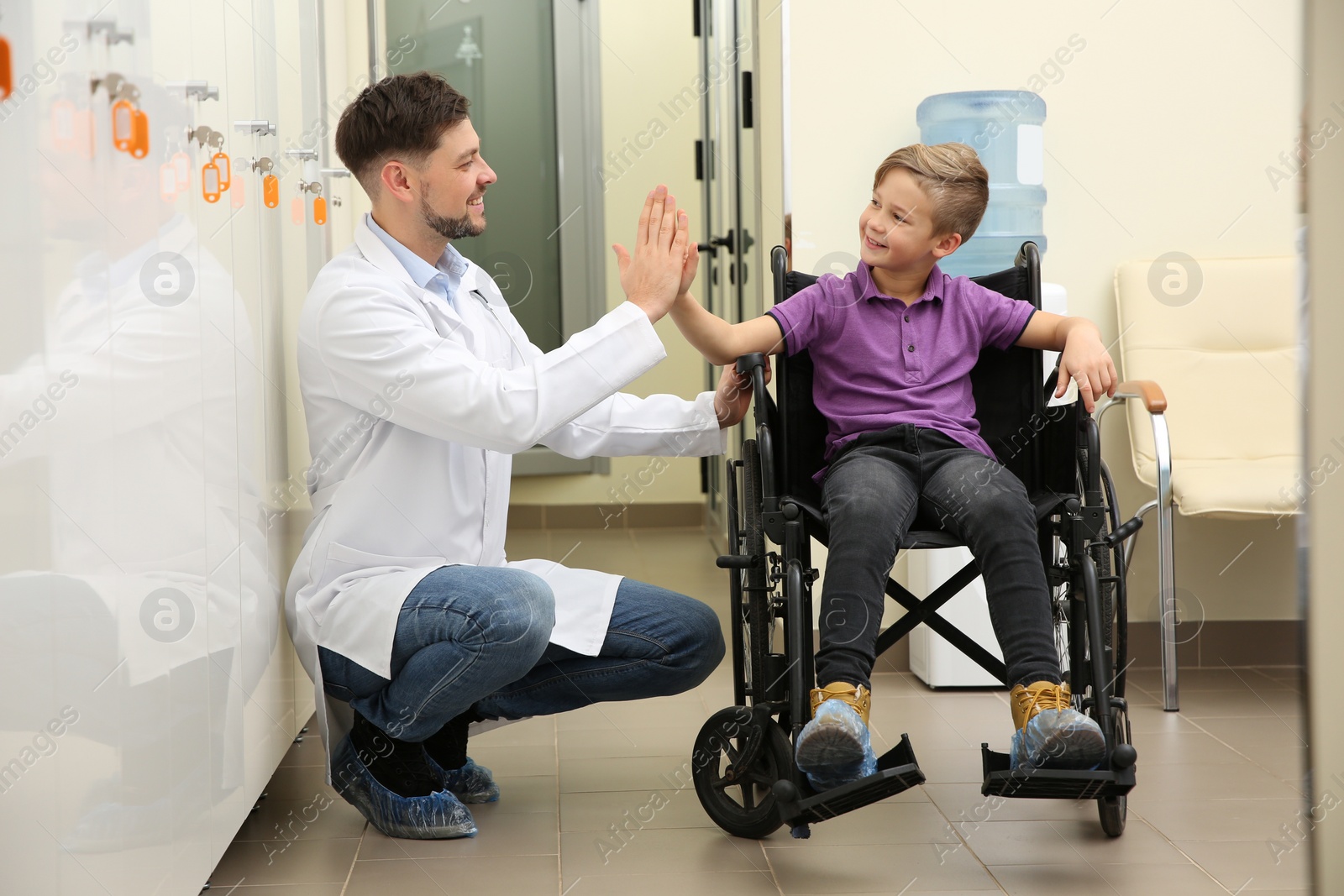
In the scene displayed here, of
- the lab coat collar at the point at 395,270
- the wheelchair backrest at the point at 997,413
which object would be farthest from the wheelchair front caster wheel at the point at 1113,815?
the lab coat collar at the point at 395,270

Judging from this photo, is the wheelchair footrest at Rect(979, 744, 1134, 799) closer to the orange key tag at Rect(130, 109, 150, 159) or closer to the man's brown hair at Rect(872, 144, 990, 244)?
the man's brown hair at Rect(872, 144, 990, 244)

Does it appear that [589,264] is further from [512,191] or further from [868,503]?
[868,503]

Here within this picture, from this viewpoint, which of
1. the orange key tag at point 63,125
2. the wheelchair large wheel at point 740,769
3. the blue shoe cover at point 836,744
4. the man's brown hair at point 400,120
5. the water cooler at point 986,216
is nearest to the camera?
the orange key tag at point 63,125

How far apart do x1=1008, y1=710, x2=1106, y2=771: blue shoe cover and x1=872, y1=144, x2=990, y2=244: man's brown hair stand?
800mm

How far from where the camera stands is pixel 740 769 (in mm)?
1777

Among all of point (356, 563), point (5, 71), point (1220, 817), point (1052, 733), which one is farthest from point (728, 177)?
point (5, 71)

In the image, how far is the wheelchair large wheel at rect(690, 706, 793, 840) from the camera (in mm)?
1750

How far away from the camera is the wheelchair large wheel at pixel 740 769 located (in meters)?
1.75

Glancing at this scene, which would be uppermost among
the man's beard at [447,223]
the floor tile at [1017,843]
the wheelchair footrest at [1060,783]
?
the man's beard at [447,223]

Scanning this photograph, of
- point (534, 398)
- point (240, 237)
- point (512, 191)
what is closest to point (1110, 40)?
point (534, 398)

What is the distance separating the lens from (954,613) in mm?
2672

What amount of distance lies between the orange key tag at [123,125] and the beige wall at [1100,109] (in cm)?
178

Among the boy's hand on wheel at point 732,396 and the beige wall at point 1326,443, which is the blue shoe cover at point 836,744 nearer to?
the boy's hand on wheel at point 732,396

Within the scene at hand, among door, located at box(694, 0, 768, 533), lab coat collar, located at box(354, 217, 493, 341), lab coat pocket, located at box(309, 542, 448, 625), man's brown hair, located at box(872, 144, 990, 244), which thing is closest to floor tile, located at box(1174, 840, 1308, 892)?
man's brown hair, located at box(872, 144, 990, 244)
